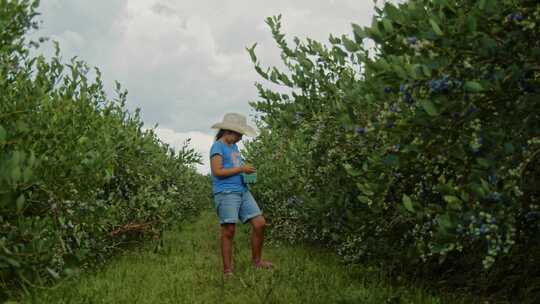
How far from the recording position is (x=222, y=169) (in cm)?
675

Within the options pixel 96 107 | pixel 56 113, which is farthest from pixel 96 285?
pixel 96 107

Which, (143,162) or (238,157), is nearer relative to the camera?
(238,157)

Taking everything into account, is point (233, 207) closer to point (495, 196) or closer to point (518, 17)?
point (495, 196)

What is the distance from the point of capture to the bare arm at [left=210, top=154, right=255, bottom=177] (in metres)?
6.68

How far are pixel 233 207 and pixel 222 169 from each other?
0.51 meters

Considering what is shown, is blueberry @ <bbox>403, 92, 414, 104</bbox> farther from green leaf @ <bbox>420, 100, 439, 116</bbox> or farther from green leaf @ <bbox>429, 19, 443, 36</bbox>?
green leaf @ <bbox>429, 19, 443, 36</bbox>

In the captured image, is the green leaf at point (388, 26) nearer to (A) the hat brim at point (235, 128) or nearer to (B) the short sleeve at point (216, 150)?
(A) the hat brim at point (235, 128)

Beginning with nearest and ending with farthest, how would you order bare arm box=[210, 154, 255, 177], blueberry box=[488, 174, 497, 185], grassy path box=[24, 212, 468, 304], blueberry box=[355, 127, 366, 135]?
blueberry box=[488, 174, 497, 185], blueberry box=[355, 127, 366, 135], grassy path box=[24, 212, 468, 304], bare arm box=[210, 154, 255, 177]

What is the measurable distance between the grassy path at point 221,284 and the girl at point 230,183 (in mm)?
509

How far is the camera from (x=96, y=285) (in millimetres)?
6023

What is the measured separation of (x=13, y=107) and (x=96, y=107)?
A: 3.24 meters

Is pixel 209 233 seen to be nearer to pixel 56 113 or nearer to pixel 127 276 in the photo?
pixel 127 276

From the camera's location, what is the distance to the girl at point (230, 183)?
22.2ft

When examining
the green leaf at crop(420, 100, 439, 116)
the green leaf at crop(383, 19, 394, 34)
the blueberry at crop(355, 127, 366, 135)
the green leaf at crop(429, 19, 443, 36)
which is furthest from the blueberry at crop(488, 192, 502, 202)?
the green leaf at crop(383, 19, 394, 34)
